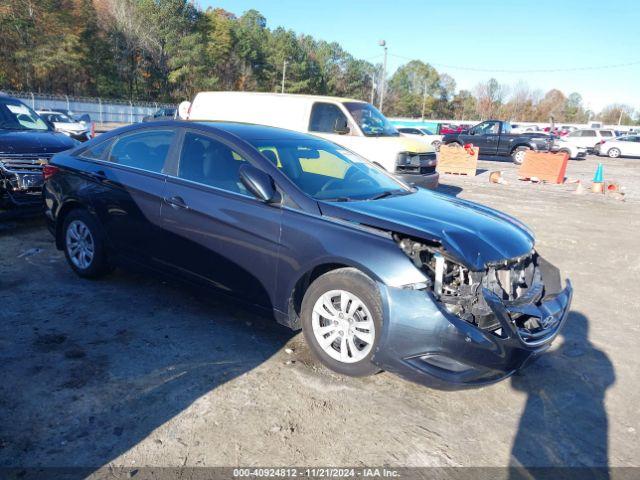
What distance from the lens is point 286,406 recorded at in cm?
315

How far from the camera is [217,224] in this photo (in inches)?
156

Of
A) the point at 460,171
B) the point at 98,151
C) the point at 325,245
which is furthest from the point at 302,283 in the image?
the point at 460,171

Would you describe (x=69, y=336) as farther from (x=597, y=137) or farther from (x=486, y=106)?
(x=486, y=106)

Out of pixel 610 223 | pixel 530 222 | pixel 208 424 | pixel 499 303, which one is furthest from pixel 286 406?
pixel 610 223

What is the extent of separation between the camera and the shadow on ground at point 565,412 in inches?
111

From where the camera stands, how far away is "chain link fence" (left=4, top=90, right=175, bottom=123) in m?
39.7

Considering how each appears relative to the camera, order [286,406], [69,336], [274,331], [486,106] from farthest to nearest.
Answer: [486,106], [274,331], [69,336], [286,406]

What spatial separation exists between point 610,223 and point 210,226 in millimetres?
8857

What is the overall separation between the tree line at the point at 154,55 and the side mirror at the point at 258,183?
36266mm

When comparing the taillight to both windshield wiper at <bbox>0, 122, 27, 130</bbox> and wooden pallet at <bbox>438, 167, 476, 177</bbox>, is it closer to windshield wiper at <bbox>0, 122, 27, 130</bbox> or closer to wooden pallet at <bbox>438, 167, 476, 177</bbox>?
windshield wiper at <bbox>0, 122, 27, 130</bbox>

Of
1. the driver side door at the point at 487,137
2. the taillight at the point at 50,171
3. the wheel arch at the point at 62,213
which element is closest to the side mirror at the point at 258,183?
the wheel arch at the point at 62,213

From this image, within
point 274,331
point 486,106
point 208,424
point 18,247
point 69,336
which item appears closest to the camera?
point 208,424

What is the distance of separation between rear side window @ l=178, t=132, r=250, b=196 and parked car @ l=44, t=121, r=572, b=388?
1 centimetres

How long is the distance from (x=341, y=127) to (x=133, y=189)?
6.36m
